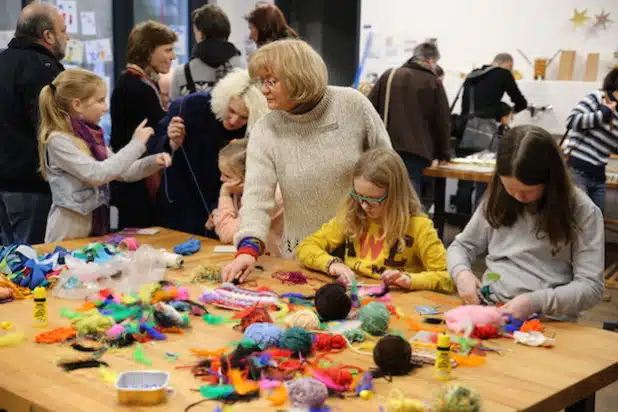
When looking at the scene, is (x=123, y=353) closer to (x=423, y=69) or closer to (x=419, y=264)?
(x=419, y=264)

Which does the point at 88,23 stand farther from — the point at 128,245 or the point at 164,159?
the point at 128,245

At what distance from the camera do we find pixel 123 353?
192 centimetres

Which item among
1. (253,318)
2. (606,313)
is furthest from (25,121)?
(606,313)

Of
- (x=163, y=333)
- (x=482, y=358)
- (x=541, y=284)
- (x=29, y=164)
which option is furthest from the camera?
(x=29, y=164)

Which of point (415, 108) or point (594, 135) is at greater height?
point (415, 108)

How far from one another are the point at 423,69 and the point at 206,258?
2.90 m

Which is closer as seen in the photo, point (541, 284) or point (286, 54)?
point (541, 284)

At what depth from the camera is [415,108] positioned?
524 cm

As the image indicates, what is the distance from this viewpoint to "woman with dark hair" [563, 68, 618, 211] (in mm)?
4984

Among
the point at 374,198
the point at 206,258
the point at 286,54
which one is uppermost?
the point at 286,54

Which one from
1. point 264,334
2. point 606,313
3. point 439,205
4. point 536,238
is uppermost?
point 536,238

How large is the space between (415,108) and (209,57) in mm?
1624

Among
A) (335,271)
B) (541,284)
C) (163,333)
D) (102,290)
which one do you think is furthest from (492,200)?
(102,290)

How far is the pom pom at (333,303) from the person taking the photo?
2.12 m
